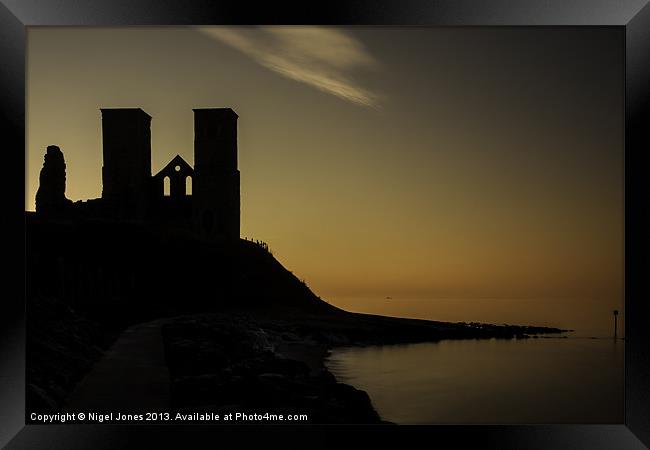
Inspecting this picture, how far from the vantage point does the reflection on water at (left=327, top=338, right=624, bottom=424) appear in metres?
5.31

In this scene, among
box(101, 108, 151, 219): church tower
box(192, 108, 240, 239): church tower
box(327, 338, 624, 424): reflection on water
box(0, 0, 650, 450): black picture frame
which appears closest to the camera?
→ box(0, 0, 650, 450): black picture frame

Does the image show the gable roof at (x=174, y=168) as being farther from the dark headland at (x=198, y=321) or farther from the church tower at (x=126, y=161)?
the dark headland at (x=198, y=321)

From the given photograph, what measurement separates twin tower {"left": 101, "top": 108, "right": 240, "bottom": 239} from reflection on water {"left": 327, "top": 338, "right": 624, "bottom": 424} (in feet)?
4.76

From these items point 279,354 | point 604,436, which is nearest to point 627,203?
point 604,436

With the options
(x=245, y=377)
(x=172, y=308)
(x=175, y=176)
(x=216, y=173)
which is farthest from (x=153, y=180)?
(x=245, y=377)

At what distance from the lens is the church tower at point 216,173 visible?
18.5 ft

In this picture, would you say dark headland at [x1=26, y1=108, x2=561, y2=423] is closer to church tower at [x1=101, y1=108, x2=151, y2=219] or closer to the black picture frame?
church tower at [x1=101, y1=108, x2=151, y2=219]

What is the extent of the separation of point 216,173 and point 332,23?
1.63m

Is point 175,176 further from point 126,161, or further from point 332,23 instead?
point 332,23

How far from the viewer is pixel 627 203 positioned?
17.3 feet

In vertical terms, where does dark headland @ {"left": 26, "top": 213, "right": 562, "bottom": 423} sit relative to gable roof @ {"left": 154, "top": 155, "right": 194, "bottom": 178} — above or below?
below

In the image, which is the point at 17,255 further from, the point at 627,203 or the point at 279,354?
the point at 627,203

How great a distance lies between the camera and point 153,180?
5.79 metres

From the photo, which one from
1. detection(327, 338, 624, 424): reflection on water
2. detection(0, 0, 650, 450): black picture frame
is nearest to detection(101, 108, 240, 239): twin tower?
detection(0, 0, 650, 450): black picture frame
